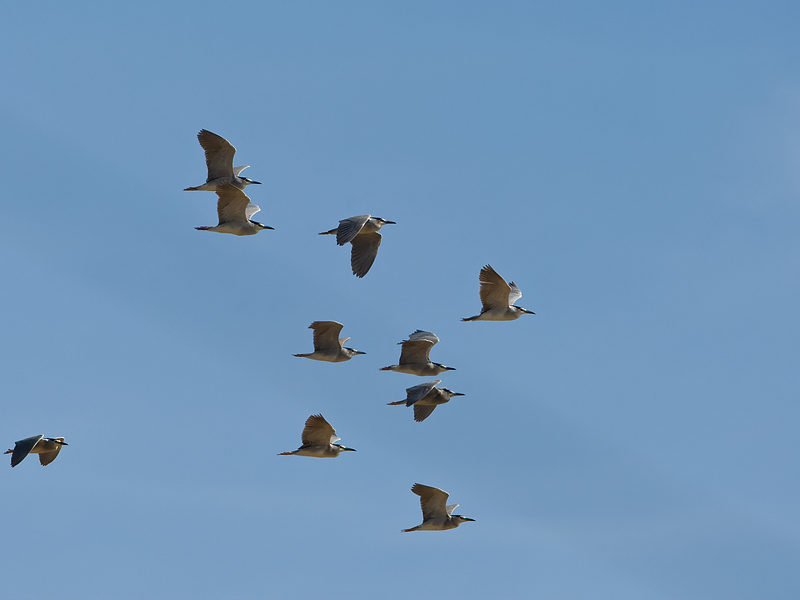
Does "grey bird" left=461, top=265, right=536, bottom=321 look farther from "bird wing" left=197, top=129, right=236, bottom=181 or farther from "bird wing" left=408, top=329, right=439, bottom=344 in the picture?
"bird wing" left=197, top=129, right=236, bottom=181

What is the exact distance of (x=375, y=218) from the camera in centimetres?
3559

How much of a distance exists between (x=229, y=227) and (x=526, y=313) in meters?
9.98

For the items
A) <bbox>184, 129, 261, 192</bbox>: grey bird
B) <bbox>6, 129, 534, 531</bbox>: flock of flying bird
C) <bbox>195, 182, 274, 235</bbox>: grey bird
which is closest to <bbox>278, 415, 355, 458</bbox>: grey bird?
<bbox>6, 129, 534, 531</bbox>: flock of flying bird

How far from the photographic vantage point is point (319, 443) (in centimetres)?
3644

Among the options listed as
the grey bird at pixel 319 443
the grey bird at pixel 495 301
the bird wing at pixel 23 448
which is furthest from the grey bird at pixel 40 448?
the grey bird at pixel 495 301

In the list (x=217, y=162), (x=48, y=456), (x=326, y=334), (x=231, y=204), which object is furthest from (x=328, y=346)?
(x=48, y=456)

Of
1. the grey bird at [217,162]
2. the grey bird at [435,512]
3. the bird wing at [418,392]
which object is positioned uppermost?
the grey bird at [217,162]

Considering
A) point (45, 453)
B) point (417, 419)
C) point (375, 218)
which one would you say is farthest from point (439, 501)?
point (45, 453)

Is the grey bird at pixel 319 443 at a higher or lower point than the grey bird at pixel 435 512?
higher

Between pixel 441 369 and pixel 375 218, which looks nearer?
pixel 375 218

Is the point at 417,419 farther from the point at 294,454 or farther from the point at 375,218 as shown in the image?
the point at 375,218

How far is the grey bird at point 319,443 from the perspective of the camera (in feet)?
Result: 118

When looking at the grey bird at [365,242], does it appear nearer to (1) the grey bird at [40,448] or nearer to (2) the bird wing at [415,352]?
(2) the bird wing at [415,352]

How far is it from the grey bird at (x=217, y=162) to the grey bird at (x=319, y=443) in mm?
8162
